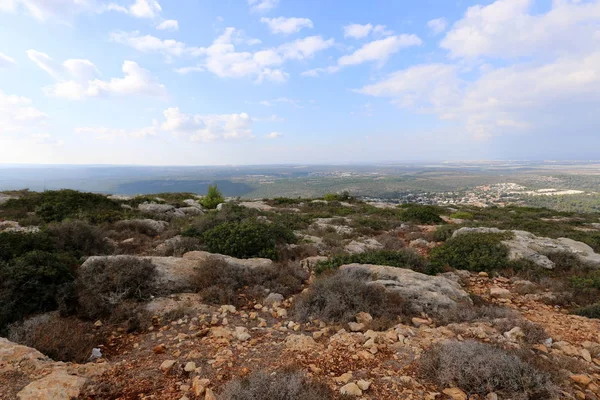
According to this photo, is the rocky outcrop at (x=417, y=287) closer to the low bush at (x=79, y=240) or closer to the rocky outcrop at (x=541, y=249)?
the rocky outcrop at (x=541, y=249)

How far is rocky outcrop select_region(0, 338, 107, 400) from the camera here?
8.95ft

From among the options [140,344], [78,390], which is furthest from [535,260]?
[78,390]

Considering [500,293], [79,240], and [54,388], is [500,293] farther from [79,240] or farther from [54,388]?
[79,240]

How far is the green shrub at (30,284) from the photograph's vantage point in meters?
4.32

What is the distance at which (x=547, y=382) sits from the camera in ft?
9.41

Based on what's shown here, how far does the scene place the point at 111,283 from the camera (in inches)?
202

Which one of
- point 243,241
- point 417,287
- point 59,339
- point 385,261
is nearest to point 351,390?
point 417,287

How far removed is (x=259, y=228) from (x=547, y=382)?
24.8ft

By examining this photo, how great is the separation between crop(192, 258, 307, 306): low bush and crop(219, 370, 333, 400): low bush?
2.64 m

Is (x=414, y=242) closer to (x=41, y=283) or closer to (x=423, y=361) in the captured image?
(x=423, y=361)

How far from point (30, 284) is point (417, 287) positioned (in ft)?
Answer: 23.6

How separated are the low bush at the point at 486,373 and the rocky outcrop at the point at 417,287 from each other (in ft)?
5.97

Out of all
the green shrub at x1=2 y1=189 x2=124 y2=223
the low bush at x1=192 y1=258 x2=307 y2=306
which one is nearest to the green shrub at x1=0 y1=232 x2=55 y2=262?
the low bush at x1=192 y1=258 x2=307 y2=306

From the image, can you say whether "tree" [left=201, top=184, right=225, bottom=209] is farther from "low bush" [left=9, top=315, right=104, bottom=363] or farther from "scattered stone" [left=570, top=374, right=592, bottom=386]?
"scattered stone" [left=570, top=374, right=592, bottom=386]
